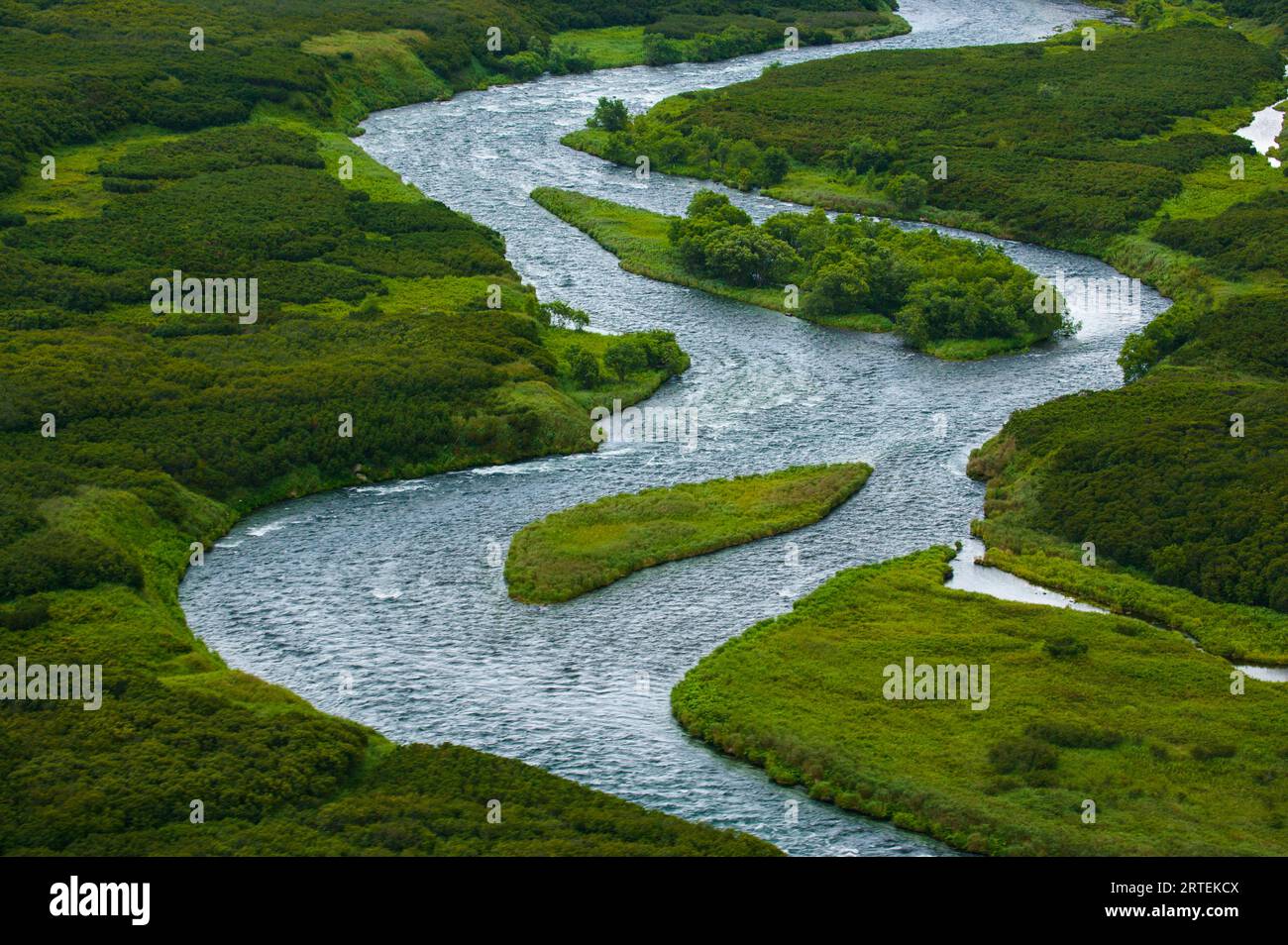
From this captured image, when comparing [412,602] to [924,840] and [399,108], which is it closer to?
[924,840]

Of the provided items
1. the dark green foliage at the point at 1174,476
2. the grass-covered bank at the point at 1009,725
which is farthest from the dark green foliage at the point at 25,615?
the dark green foliage at the point at 1174,476

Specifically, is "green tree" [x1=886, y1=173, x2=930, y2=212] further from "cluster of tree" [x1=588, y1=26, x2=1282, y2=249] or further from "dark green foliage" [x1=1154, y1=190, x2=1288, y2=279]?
"dark green foliage" [x1=1154, y1=190, x2=1288, y2=279]

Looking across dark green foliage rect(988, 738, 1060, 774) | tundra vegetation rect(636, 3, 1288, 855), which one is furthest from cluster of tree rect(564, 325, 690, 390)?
dark green foliage rect(988, 738, 1060, 774)

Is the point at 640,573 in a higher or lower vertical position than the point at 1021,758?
higher

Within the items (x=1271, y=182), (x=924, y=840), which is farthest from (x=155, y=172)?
(x=924, y=840)
